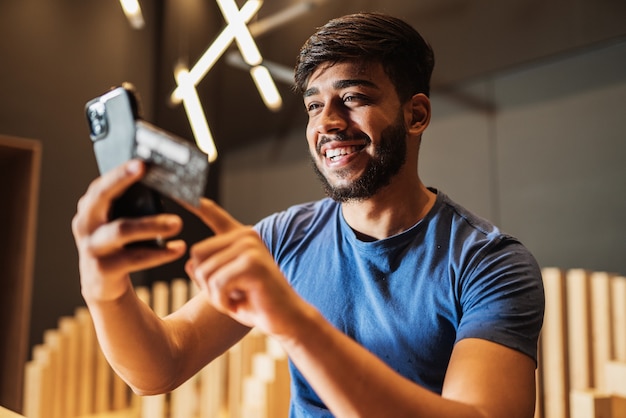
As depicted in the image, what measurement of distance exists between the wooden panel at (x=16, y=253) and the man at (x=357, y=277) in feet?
7.90

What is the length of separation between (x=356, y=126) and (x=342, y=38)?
0.20 meters

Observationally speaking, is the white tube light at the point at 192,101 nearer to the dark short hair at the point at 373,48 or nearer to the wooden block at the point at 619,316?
the dark short hair at the point at 373,48

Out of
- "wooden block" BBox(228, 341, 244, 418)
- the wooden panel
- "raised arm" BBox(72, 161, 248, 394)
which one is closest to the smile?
"raised arm" BBox(72, 161, 248, 394)

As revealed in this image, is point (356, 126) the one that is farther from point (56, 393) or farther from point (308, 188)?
point (308, 188)

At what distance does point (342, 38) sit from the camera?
128 centimetres

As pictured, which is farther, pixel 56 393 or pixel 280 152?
pixel 280 152

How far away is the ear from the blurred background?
4.95 feet

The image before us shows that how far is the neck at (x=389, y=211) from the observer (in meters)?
1.32

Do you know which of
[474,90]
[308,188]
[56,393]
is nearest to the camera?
[56,393]

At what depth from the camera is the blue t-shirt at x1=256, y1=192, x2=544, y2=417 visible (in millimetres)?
1059

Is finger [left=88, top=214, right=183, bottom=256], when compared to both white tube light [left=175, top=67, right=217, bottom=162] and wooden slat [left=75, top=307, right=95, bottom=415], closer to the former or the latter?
white tube light [left=175, top=67, right=217, bottom=162]

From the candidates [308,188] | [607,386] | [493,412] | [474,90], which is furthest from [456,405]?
[308,188]

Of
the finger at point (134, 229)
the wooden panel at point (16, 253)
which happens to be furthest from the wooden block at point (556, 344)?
the wooden panel at point (16, 253)

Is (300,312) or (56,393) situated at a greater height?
(300,312)
